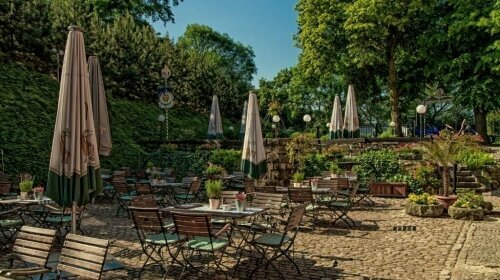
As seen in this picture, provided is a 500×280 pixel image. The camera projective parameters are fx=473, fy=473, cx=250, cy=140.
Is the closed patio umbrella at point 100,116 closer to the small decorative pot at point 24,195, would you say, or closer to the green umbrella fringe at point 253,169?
the small decorative pot at point 24,195

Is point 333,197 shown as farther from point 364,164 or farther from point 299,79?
point 299,79

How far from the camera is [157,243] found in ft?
19.8

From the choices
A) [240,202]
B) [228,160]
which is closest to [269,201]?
[240,202]

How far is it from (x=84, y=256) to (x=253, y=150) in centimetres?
582

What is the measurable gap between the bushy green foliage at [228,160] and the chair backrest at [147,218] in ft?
37.2

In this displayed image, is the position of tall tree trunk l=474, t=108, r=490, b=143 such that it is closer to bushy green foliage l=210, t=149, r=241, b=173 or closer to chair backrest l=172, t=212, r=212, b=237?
bushy green foliage l=210, t=149, r=241, b=173

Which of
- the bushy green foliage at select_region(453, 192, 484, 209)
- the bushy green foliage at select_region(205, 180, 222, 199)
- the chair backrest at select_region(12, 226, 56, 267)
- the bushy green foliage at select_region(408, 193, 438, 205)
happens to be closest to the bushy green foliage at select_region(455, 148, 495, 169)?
the bushy green foliage at select_region(453, 192, 484, 209)

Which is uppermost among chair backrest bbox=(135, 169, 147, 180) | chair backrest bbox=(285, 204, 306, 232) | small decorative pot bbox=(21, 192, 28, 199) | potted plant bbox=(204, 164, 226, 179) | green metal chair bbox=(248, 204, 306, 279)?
potted plant bbox=(204, 164, 226, 179)

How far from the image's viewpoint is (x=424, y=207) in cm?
1092

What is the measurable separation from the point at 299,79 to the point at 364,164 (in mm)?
16387

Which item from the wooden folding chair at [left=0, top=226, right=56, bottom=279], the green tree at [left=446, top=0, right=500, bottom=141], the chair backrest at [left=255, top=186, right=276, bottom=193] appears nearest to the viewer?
the wooden folding chair at [left=0, top=226, right=56, bottom=279]

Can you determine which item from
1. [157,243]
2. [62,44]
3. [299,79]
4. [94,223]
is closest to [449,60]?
[299,79]

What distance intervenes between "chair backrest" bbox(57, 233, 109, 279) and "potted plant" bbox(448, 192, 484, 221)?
8690 mm

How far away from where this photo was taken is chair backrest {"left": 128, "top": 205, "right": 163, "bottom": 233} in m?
6.08
